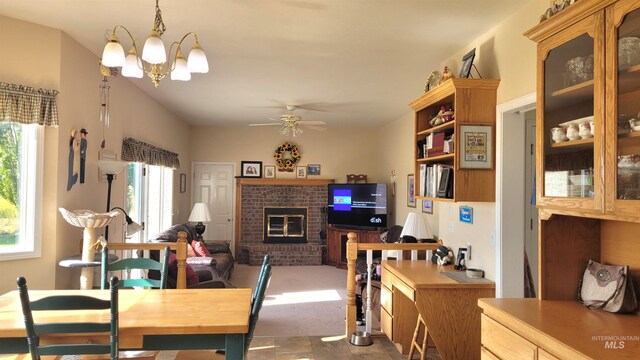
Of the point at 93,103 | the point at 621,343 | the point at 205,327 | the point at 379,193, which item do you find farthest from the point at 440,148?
the point at 379,193

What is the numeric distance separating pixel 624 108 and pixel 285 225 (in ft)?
23.9

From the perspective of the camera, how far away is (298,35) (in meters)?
3.41

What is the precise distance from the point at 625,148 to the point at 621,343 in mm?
720

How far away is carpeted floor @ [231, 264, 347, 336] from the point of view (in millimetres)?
4379

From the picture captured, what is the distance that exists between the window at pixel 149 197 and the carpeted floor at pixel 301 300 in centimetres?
148

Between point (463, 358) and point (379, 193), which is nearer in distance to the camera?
point (463, 358)

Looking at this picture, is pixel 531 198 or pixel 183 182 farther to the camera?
pixel 183 182

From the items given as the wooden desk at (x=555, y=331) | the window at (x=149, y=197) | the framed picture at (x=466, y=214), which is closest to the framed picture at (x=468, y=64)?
the framed picture at (x=466, y=214)

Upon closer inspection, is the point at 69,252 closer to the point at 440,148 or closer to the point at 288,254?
the point at 440,148

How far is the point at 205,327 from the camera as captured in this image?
1.90m

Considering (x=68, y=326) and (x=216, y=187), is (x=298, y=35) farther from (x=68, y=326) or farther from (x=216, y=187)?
(x=216, y=187)

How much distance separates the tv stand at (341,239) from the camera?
25.9 ft

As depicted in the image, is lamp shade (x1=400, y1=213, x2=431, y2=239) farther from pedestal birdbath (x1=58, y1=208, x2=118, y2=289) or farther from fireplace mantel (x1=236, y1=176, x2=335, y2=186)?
fireplace mantel (x1=236, y1=176, x2=335, y2=186)

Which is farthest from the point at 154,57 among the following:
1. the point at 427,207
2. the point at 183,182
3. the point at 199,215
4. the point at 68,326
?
the point at 183,182
